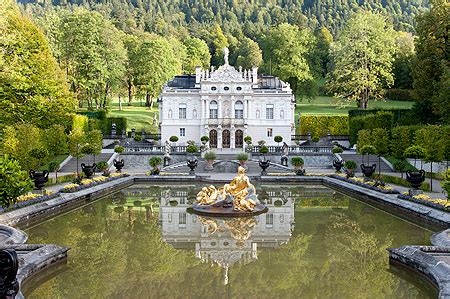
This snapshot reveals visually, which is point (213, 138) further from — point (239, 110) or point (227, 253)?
point (227, 253)

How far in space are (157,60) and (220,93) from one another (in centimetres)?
2081

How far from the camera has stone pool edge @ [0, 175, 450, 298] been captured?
11141 mm

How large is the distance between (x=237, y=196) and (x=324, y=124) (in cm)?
4037

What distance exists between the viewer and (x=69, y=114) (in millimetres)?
42938

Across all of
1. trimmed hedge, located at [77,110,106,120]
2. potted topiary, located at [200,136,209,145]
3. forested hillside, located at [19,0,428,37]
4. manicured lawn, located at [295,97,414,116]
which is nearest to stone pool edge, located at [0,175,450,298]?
potted topiary, located at [200,136,209,145]

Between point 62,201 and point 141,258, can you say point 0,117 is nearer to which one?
point 62,201

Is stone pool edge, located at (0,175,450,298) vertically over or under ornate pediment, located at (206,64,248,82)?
under

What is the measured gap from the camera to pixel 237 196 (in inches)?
747

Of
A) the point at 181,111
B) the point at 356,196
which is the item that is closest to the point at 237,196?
the point at 356,196

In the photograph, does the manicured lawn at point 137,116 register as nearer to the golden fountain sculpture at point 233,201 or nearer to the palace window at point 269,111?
the palace window at point 269,111

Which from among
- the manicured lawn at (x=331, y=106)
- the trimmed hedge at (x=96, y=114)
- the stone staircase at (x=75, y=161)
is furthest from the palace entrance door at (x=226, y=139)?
the manicured lawn at (x=331, y=106)

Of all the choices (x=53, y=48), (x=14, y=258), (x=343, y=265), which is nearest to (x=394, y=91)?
(x=53, y=48)

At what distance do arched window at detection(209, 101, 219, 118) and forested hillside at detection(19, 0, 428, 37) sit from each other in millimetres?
83969

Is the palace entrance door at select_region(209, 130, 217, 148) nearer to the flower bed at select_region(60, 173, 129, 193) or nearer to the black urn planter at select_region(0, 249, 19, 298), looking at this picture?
the flower bed at select_region(60, 173, 129, 193)
